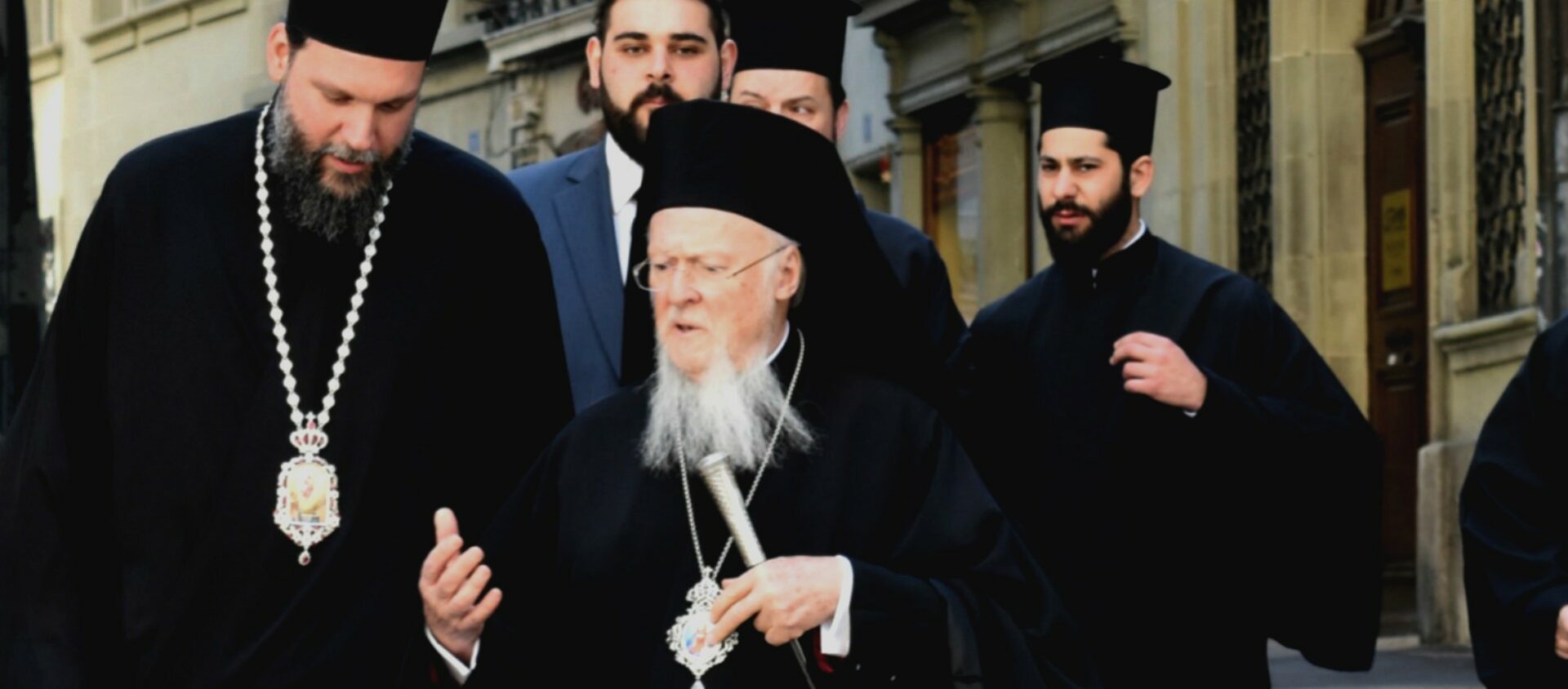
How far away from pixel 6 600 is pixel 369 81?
40.5 inches

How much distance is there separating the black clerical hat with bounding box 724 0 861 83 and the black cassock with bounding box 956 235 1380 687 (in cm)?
76

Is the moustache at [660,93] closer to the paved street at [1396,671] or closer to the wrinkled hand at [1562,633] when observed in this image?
the wrinkled hand at [1562,633]

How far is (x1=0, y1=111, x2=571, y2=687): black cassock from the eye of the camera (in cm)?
564

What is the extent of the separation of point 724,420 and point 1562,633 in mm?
1996

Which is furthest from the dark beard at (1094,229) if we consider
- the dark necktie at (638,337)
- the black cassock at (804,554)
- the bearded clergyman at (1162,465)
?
the black cassock at (804,554)

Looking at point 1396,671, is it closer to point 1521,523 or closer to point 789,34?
point 789,34

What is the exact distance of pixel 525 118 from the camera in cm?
3172

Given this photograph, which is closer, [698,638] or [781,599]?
[781,599]

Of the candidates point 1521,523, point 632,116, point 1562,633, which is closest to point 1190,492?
point 1521,523

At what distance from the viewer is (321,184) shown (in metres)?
5.83

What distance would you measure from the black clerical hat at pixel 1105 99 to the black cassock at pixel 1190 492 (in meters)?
0.28

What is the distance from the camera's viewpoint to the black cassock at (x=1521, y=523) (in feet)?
22.7

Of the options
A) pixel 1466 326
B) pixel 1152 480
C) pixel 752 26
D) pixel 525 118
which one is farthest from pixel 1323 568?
pixel 525 118

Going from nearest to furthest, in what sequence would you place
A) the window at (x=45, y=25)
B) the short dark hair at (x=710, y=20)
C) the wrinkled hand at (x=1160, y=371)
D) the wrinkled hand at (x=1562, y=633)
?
the wrinkled hand at (x=1562, y=633) → the short dark hair at (x=710, y=20) → the wrinkled hand at (x=1160, y=371) → the window at (x=45, y=25)
